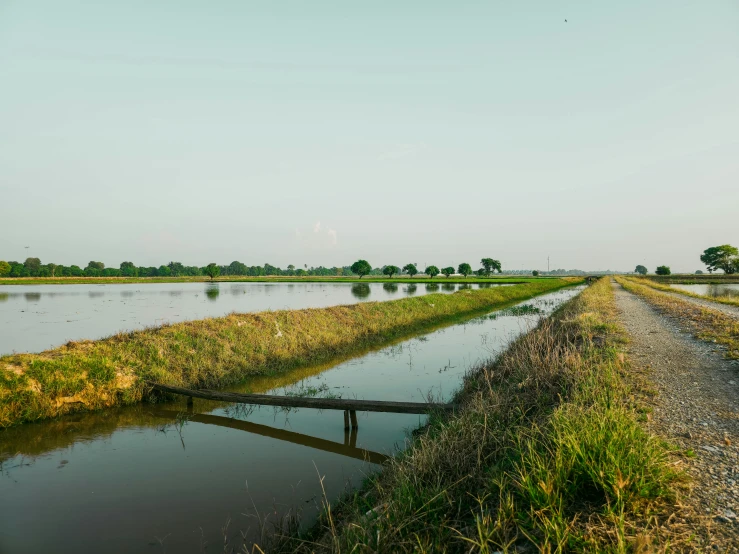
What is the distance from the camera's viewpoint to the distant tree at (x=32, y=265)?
134 metres

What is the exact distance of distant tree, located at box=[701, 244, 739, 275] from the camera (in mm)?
120000

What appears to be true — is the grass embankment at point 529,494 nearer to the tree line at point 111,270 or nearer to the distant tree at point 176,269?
the tree line at point 111,270

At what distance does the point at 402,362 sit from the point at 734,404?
11650 millimetres

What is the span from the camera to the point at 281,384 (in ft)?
45.5

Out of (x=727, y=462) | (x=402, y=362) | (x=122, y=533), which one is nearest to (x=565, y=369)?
(x=727, y=462)

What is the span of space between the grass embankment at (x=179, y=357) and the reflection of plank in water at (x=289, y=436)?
1.91 m

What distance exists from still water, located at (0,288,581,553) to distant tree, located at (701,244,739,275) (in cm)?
15484

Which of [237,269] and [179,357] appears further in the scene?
[237,269]

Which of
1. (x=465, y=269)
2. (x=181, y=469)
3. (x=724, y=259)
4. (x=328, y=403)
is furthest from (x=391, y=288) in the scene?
(x=724, y=259)

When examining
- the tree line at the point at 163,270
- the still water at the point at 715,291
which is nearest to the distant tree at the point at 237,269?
the tree line at the point at 163,270

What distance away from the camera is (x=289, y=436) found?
9391mm

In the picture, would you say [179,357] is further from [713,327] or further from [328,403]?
[713,327]

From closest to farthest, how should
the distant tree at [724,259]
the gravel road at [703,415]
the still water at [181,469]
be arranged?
1. the gravel road at [703,415]
2. the still water at [181,469]
3. the distant tree at [724,259]

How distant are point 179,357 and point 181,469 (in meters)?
7.07
